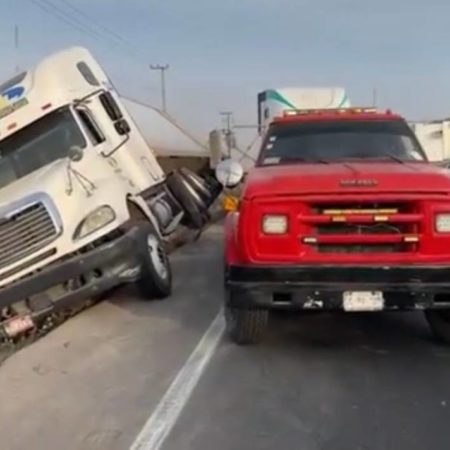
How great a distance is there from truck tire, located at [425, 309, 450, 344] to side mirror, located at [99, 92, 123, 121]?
17.2 feet

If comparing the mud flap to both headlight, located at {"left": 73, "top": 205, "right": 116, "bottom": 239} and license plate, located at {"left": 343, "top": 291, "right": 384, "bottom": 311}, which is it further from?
license plate, located at {"left": 343, "top": 291, "right": 384, "bottom": 311}

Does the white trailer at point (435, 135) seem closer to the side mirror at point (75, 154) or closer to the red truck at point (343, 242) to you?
the side mirror at point (75, 154)

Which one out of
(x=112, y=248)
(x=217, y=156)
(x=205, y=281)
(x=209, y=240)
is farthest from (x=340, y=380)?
(x=209, y=240)

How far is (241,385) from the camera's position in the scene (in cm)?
594

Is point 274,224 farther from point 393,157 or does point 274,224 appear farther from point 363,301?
point 393,157

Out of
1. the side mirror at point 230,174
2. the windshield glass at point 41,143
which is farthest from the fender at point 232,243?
the windshield glass at point 41,143

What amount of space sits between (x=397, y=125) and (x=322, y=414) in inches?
147

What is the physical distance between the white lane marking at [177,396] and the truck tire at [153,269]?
133 cm

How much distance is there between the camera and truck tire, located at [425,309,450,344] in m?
6.93

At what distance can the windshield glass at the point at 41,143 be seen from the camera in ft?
30.1

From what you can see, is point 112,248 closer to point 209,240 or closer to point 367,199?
point 367,199

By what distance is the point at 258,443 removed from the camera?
15.7ft

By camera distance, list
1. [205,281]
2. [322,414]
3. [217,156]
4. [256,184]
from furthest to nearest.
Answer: [217,156], [205,281], [256,184], [322,414]

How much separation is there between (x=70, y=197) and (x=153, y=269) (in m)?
1.35
